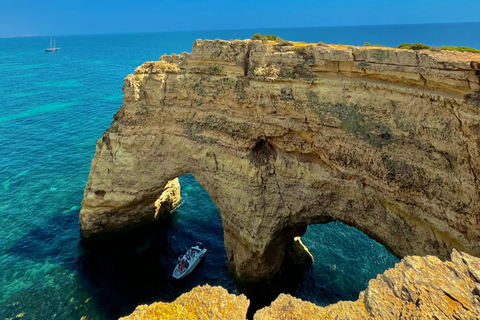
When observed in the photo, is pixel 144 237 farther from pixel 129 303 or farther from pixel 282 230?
pixel 282 230

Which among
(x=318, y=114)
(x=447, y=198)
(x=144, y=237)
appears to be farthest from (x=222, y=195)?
(x=447, y=198)

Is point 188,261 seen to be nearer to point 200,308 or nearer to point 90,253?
point 90,253

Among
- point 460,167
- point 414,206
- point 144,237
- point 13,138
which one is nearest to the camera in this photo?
point 460,167

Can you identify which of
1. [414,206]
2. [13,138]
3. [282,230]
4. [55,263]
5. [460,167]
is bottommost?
[55,263]

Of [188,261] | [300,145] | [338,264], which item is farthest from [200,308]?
[338,264]

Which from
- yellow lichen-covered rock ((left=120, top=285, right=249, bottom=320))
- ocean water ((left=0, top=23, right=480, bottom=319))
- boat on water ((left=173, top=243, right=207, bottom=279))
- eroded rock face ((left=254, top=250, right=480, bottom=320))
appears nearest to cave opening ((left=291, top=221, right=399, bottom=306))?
ocean water ((left=0, top=23, right=480, bottom=319))

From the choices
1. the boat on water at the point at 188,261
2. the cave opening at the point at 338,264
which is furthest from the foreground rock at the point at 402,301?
the boat on water at the point at 188,261

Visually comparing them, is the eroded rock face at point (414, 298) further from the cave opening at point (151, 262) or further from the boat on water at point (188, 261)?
the boat on water at point (188, 261)

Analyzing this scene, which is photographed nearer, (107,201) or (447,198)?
(447,198)
